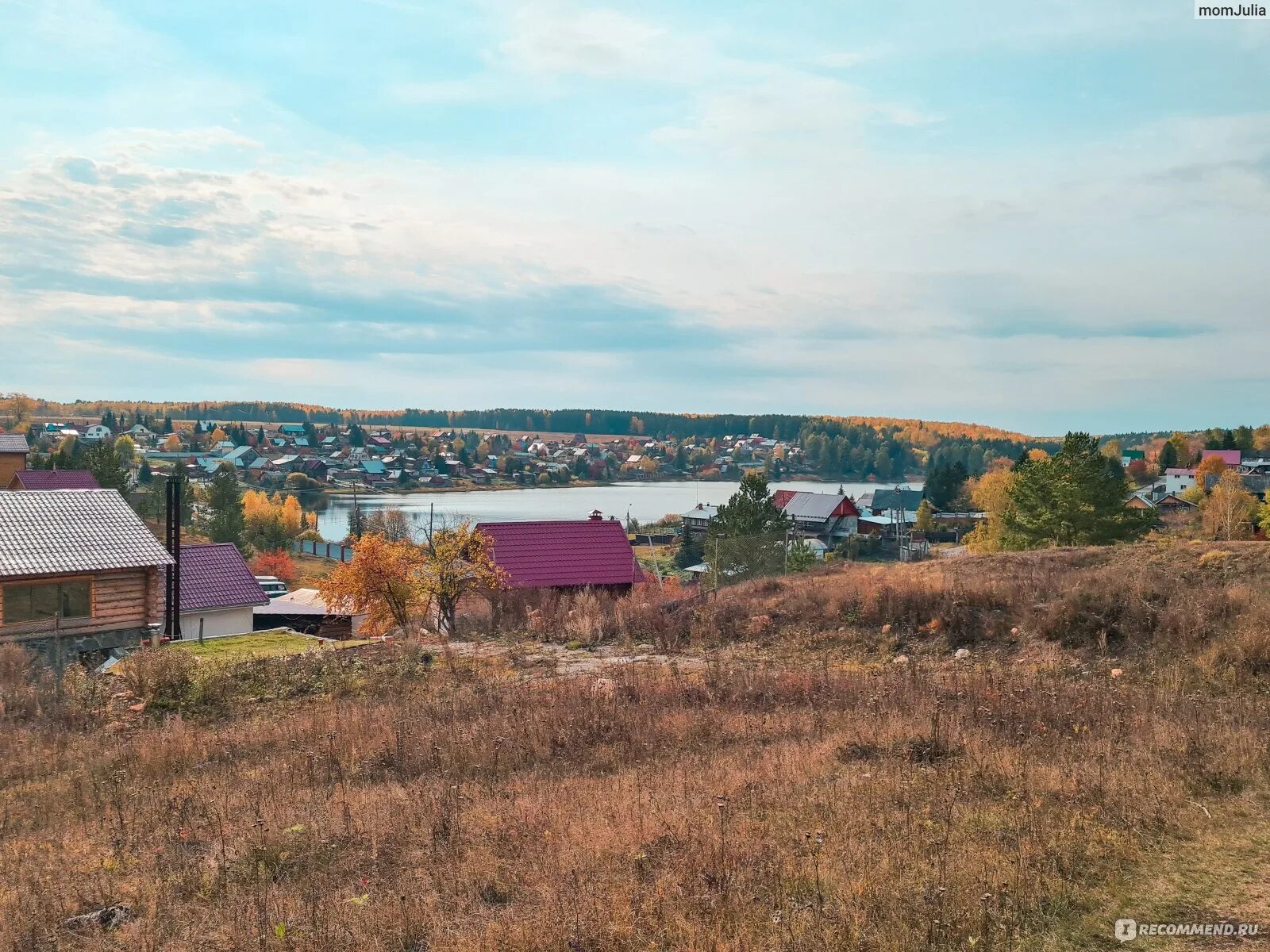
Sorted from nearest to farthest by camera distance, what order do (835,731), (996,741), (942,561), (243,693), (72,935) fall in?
(72,935) < (996,741) < (835,731) < (243,693) < (942,561)

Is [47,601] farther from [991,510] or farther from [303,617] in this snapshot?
[991,510]

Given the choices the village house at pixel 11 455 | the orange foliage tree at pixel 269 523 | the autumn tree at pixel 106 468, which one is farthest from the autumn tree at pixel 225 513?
the village house at pixel 11 455

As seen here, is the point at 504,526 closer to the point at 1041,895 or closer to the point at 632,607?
the point at 632,607

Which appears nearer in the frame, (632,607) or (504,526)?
(632,607)

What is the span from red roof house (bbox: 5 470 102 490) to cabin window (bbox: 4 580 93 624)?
23749mm

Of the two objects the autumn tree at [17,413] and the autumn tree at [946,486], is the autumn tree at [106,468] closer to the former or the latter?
the autumn tree at [17,413]

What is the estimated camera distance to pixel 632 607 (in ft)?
66.7

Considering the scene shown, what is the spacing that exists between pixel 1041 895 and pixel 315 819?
5.40m

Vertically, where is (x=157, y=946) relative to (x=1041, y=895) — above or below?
below

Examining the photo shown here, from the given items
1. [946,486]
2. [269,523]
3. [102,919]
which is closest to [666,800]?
[102,919]

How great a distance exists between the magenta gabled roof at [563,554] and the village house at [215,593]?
10.5 metres

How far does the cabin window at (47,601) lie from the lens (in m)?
21.5

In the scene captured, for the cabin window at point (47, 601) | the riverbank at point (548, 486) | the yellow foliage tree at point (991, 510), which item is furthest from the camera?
the riverbank at point (548, 486)

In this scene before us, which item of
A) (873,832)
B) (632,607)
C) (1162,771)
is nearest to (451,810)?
(873,832)
